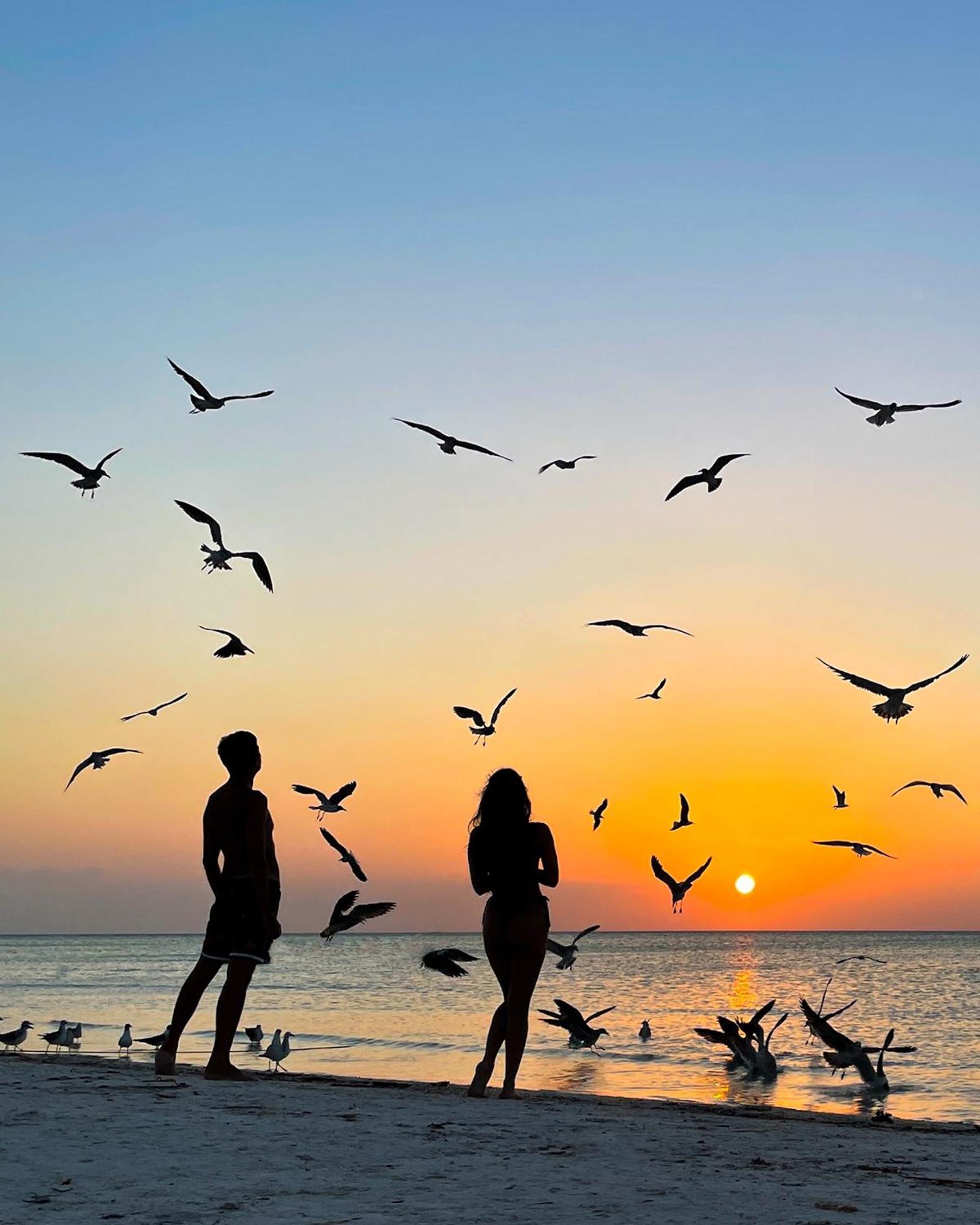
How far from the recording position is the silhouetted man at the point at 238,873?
9.07 meters

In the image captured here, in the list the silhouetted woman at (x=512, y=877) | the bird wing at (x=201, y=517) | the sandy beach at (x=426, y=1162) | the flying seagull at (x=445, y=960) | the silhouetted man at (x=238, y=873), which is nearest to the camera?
the sandy beach at (x=426, y=1162)

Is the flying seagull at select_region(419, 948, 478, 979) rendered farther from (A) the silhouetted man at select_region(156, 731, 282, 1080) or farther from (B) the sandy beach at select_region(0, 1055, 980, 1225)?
(A) the silhouetted man at select_region(156, 731, 282, 1080)

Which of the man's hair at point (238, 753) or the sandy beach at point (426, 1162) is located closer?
the sandy beach at point (426, 1162)

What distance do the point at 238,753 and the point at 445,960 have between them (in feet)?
7.82

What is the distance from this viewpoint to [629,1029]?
101ft

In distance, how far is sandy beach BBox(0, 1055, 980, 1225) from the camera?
5.50 meters

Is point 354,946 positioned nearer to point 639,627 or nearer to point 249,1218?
point 639,627

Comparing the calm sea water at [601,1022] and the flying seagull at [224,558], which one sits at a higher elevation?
the flying seagull at [224,558]

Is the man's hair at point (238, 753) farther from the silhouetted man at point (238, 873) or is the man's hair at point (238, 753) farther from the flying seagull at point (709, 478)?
the flying seagull at point (709, 478)

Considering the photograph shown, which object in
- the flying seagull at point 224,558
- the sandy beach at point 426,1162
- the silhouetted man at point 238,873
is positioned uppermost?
the flying seagull at point 224,558

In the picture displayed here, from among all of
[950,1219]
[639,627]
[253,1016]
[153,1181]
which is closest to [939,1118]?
[639,627]

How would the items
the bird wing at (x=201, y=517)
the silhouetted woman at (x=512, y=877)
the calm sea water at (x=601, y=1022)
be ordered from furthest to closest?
1. the calm sea water at (x=601, y=1022)
2. the bird wing at (x=201, y=517)
3. the silhouetted woman at (x=512, y=877)

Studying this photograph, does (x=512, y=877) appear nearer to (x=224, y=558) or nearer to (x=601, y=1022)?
(x=224, y=558)

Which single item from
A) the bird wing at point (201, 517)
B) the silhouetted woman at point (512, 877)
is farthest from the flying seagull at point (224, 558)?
the silhouetted woman at point (512, 877)
